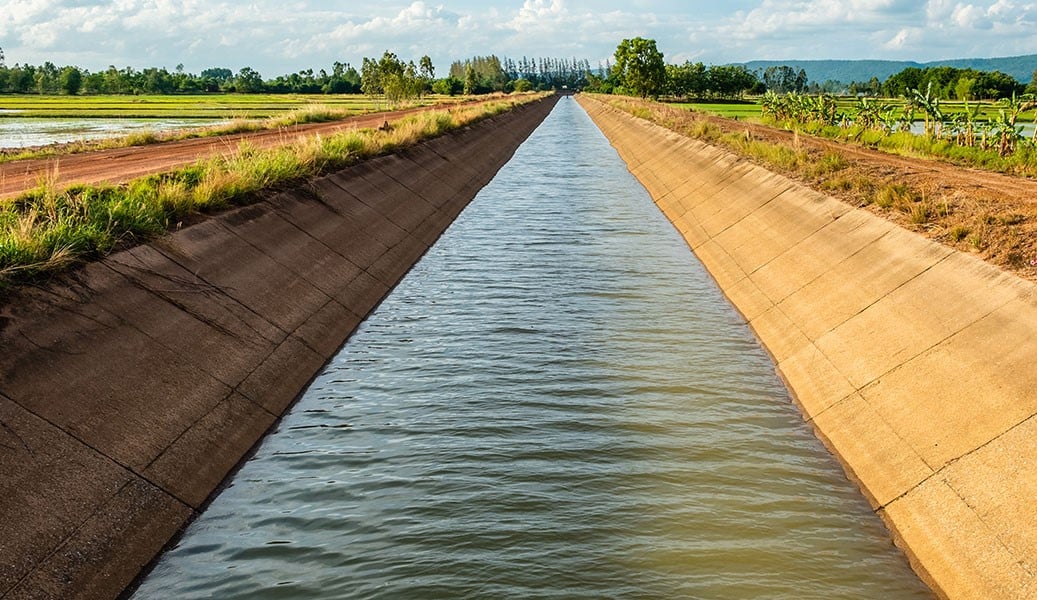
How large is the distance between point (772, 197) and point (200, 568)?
691 inches

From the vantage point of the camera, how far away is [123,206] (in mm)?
12422

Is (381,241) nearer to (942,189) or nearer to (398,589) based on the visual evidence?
(942,189)

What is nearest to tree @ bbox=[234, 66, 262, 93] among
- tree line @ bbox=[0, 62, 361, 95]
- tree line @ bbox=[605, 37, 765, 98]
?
tree line @ bbox=[0, 62, 361, 95]

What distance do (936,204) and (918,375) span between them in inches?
244

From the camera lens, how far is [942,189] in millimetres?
17453

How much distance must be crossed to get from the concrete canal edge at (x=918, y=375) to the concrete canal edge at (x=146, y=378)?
6.88 meters

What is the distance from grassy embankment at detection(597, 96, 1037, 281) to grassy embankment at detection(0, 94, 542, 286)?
11504 millimetres

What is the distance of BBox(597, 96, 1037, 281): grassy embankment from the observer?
11.8m

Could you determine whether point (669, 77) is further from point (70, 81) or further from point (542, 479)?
point (542, 479)

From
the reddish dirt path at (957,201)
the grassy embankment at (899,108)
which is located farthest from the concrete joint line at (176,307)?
the grassy embankment at (899,108)

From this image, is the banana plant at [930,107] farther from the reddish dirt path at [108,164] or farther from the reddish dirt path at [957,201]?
the reddish dirt path at [108,164]

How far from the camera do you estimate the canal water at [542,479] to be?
7.30 m

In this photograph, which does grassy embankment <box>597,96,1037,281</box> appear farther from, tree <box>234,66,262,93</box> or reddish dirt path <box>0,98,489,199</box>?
tree <box>234,66,262,93</box>

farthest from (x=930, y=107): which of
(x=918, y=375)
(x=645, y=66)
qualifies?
(x=645, y=66)
